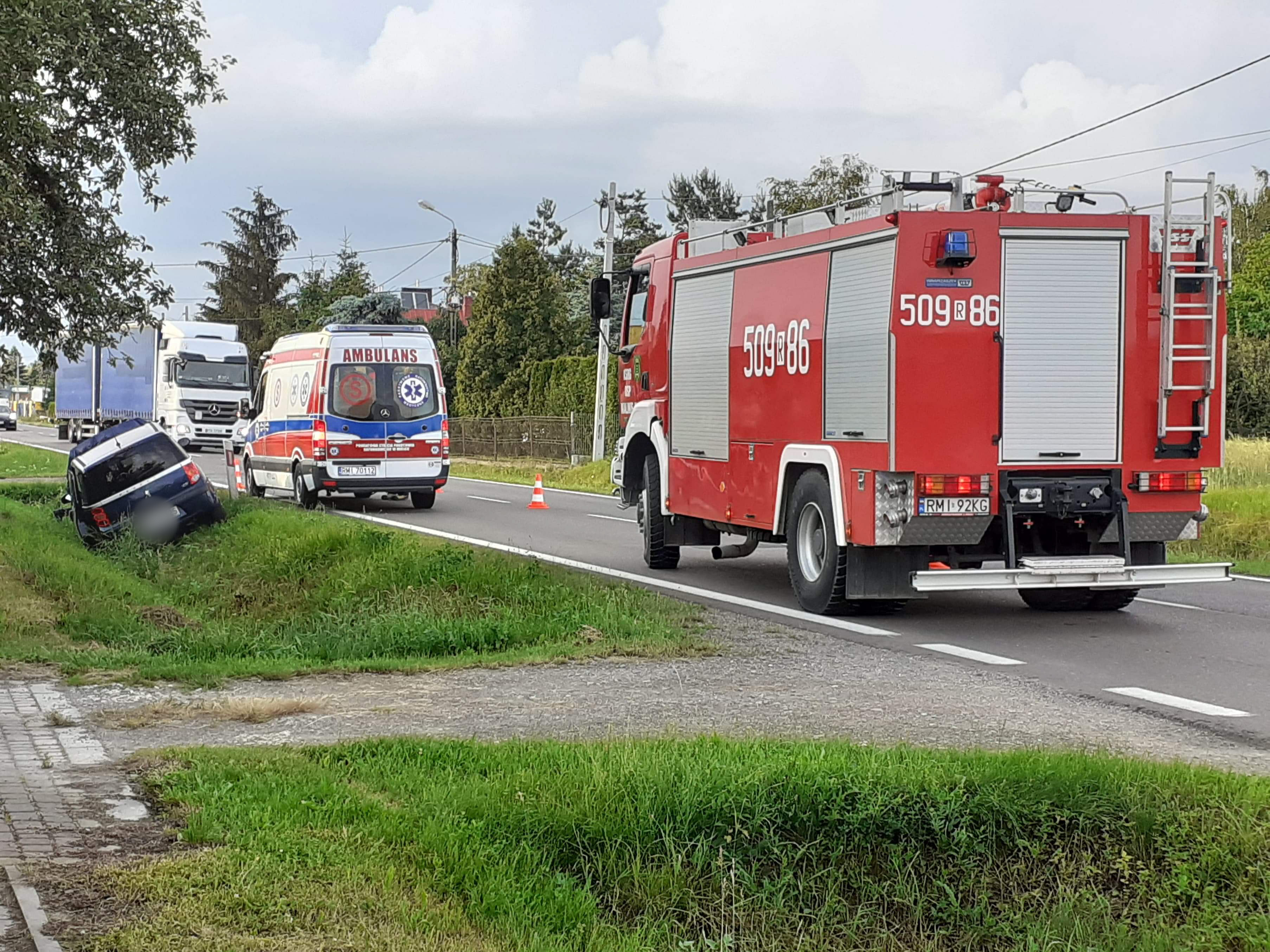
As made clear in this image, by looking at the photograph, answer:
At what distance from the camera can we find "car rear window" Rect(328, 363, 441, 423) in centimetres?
2359

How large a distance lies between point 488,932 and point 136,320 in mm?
18288

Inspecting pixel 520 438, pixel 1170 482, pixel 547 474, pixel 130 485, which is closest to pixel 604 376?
pixel 547 474

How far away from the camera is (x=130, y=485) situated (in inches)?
753

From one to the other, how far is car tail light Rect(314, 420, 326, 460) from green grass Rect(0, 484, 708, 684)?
15.1 feet

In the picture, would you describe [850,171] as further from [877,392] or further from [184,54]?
[877,392]

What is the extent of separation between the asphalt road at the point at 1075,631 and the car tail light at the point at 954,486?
1.05 metres

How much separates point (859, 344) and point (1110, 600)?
3187mm

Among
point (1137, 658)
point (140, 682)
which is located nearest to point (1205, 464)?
point (1137, 658)

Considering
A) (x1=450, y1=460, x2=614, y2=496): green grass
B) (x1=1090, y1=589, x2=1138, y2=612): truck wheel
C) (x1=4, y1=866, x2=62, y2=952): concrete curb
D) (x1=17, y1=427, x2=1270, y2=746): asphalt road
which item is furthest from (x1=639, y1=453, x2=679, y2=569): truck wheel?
(x1=450, y1=460, x2=614, y2=496): green grass

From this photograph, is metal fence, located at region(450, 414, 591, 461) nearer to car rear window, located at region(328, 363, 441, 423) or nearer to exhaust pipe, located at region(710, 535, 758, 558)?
car rear window, located at region(328, 363, 441, 423)

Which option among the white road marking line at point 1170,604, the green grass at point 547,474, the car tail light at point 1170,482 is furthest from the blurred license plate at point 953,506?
the green grass at point 547,474

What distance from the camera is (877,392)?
11.2m

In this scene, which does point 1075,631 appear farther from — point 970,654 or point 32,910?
point 32,910

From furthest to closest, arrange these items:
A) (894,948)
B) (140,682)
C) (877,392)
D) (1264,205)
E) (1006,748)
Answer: (1264,205)
(877,392)
(140,682)
(1006,748)
(894,948)
